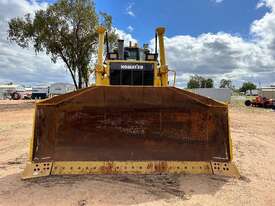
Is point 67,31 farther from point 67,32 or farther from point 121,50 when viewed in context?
point 121,50

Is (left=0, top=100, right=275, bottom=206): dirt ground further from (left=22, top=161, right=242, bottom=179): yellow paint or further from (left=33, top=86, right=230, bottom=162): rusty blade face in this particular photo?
(left=33, top=86, right=230, bottom=162): rusty blade face

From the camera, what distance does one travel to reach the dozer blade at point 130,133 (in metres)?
4.53

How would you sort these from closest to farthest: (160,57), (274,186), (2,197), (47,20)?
(2,197), (274,186), (160,57), (47,20)

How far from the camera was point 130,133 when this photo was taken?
4.76m

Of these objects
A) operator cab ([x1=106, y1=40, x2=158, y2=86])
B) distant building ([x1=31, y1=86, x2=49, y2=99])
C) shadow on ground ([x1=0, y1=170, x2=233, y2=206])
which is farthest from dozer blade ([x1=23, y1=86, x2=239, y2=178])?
distant building ([x1=31, y1=86, x2=49, y2=99])

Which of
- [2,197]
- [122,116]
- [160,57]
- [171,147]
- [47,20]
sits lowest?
[2,197]

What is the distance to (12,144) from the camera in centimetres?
783

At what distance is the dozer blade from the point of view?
4.53 meters

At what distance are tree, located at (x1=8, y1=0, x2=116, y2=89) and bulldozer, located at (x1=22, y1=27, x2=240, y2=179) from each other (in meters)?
23.9

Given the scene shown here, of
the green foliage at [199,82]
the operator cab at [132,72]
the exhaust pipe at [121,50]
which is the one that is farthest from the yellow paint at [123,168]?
the green foliage at [199,82]

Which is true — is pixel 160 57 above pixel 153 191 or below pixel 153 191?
above

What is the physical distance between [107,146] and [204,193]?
1.57 meters

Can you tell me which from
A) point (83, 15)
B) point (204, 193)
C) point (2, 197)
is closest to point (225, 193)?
point (204, 193)

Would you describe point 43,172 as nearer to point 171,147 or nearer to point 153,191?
point 153,191
